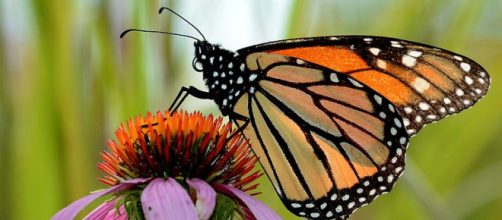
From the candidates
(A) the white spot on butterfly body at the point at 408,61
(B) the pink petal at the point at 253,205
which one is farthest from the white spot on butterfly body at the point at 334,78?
(B) the pink petal at the point at 253,205

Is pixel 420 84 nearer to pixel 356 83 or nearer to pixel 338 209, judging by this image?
pixel 356 83

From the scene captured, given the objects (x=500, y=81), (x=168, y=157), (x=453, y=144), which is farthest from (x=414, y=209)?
(x=168, y=157)

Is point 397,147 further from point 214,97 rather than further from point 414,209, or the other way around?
point 414,209

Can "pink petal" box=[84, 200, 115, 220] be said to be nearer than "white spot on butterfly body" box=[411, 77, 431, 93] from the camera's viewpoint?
Yes

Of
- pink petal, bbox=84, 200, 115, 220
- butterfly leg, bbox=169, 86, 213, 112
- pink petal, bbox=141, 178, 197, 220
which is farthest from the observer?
butterfly leg, bbox=169, 86, 213, 112

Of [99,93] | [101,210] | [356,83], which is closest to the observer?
[101,210]

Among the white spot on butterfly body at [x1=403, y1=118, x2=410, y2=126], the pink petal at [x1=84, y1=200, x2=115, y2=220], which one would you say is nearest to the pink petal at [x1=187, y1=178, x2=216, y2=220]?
the pink petal at [x1=84, y1=200, x2=115, y2=220]

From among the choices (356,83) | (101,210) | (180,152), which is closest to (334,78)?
(356,83)

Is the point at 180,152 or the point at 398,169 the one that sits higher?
the point at 180,152

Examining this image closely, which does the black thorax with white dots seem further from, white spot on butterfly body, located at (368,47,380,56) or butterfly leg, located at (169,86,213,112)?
white spot on butterfly body, located at (368,47,380,56)
